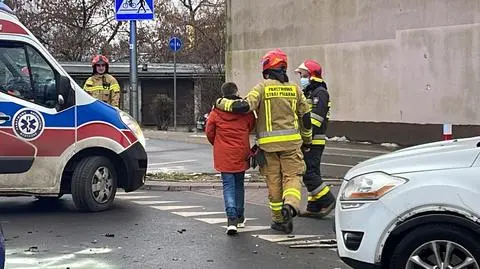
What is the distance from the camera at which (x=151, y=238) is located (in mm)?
7332

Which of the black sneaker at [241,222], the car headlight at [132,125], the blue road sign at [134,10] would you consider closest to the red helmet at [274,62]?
the black sneaker at [241,222]

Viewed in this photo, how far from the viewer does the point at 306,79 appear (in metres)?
8.73

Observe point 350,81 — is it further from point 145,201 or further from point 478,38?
point 145,201

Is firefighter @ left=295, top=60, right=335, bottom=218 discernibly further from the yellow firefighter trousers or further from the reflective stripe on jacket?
the yellow firefighter trousers

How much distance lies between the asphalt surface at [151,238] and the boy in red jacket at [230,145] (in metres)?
0.46

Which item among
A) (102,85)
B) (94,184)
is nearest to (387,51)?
(102,85)

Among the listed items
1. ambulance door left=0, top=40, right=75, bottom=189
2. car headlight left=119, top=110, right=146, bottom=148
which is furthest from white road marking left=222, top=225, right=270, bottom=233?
ambulance door left=0, top=40, right=75, bottom=189

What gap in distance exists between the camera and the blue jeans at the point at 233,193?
24.9ft

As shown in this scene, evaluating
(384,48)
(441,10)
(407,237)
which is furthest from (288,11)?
(407,237)

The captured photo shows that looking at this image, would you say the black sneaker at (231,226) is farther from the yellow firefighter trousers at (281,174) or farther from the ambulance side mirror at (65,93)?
the ambulance side mirror at (65,93)

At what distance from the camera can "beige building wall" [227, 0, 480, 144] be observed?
16.1 meters

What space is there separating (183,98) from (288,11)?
1510 centimetres

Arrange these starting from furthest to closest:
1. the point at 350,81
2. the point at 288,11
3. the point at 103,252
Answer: the point at 288,11 < the point at 350,81 < the point at 103,252

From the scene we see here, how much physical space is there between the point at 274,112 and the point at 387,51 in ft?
36.4
